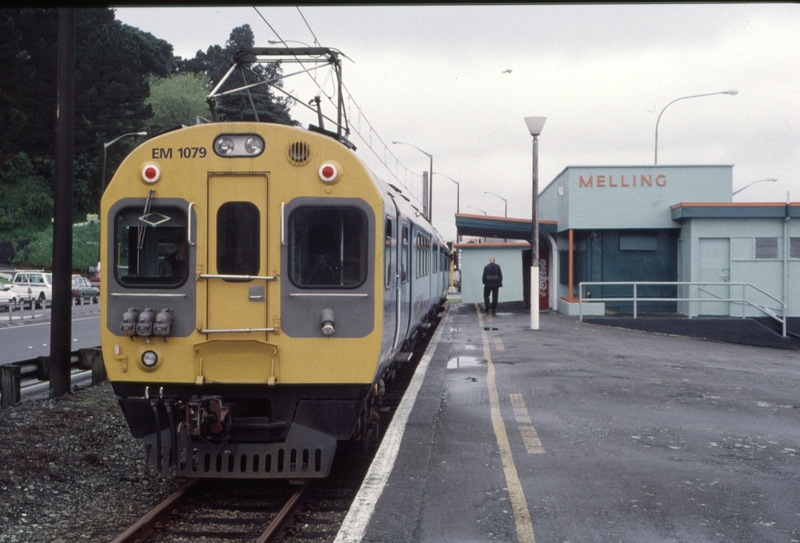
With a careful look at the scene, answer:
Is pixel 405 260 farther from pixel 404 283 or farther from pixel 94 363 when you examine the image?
pixel 94 363

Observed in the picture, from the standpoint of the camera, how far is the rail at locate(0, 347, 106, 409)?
10.4 metres

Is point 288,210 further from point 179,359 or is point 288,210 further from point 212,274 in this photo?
point 179,359

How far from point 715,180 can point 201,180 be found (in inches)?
805

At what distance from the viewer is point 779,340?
19844 mm

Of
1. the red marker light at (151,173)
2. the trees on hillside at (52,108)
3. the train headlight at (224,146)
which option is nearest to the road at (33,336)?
the red marker light at (151,173)

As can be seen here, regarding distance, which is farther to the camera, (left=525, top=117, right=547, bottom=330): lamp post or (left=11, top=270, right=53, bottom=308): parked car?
(left=11, top=270, right=53, bottom=308): parked car

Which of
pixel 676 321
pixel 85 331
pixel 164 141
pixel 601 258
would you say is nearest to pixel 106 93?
pixel 85 331

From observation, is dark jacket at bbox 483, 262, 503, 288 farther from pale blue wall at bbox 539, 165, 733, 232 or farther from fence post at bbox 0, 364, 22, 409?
fence post at bbox 0, 364, 22, 409

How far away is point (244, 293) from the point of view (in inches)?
265

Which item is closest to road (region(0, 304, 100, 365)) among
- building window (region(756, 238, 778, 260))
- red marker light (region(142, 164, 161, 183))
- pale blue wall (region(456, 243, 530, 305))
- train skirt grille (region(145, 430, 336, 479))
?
train skirt grille (region(145, 430, 336, 479))

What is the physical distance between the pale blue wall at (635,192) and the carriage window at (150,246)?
60.1ft

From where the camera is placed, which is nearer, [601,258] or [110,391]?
[110,391]

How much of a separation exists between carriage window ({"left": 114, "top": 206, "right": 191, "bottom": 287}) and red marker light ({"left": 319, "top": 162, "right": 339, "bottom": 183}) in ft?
3.75

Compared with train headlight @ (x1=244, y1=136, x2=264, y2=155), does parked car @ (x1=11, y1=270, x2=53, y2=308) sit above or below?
below
